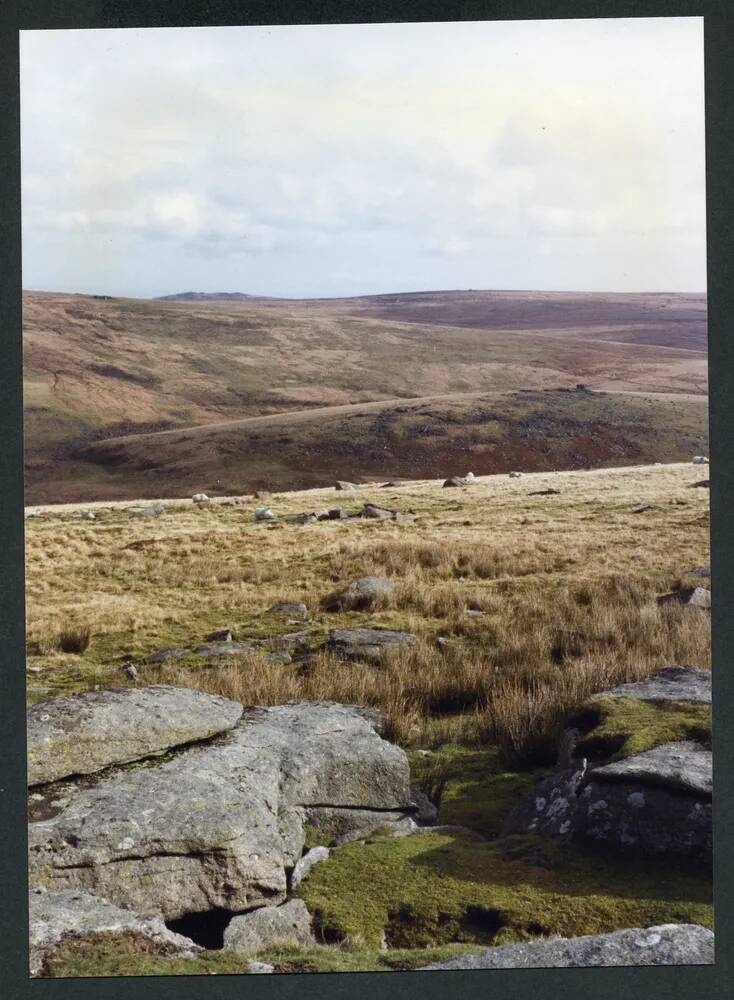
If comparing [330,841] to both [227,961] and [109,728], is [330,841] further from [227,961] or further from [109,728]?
[109,728]

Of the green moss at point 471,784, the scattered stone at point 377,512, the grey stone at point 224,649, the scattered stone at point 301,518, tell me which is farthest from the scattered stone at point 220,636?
the scattered stone at point 377,512

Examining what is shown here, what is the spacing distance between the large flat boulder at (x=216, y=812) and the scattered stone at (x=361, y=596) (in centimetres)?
303

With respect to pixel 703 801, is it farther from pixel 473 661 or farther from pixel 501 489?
pixel 501 489

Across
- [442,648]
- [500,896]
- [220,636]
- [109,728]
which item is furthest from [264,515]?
[500,896]

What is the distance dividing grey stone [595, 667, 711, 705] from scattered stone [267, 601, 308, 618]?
3329 mm

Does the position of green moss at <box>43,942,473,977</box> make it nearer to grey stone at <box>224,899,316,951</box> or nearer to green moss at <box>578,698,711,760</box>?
grey stone at <box>224,899,316,951</box>

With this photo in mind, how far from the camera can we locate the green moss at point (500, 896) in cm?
396

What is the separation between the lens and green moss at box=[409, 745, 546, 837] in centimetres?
470

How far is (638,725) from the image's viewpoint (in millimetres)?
4516

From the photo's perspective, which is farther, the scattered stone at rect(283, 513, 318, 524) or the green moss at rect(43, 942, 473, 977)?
the scattered stone at rect(283, 513, 318, 524)

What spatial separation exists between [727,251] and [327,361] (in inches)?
731

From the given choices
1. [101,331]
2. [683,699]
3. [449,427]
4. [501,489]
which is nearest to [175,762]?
[683,699]

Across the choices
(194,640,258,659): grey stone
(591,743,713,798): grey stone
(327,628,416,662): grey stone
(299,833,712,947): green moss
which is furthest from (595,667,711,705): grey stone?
(194,640,258,659): grey stone

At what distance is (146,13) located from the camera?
4594 mm
